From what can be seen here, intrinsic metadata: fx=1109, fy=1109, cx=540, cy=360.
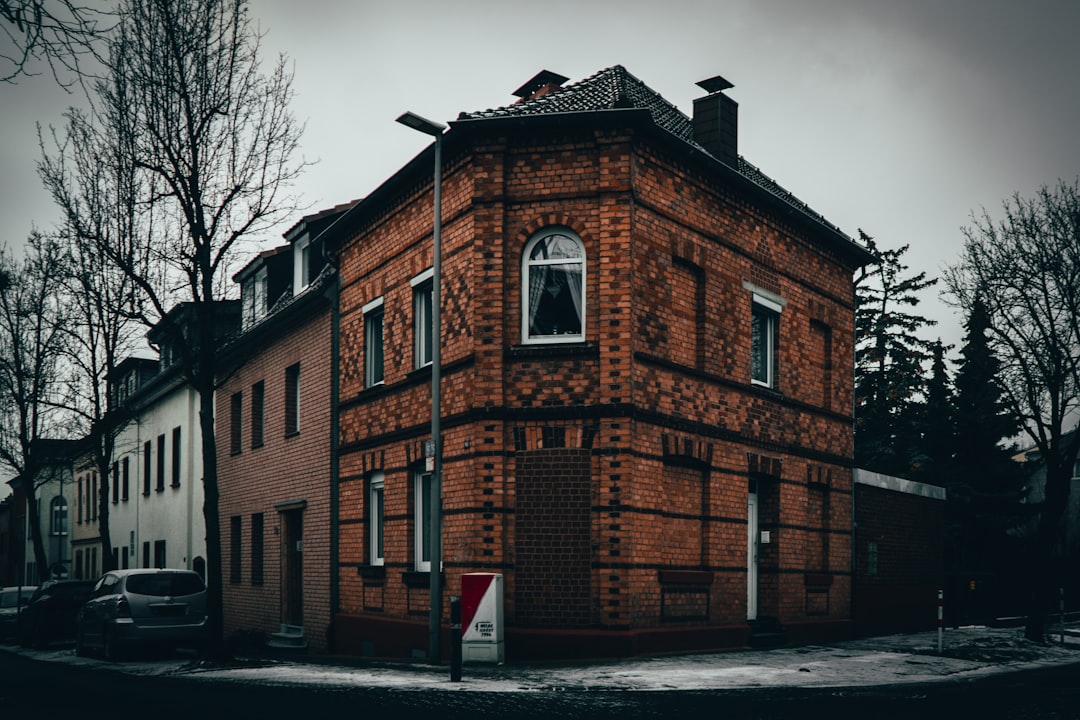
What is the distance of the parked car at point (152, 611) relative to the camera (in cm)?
1917

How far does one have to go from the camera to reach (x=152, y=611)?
1928cm

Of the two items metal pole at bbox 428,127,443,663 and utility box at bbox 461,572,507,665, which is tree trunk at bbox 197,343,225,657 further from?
utility box at bbox 461,572,507,665

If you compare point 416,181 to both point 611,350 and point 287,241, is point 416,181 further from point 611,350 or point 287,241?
point 287,241

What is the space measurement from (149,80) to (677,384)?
9.61 meters

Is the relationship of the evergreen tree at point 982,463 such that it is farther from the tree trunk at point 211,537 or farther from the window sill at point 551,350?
the tree trunk at point 211,537

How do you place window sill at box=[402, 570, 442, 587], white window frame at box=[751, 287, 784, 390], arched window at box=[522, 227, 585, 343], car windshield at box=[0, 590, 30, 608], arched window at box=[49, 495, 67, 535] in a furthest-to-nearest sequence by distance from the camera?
arched window at box=[49, 495, 67, 535] < car windshield at box=[0, 590, 30, 608] < white window frame at box=[751, 287, 784, 390] < window sill at box=[402, 570, 442, 587] < arched window at box=[522, 227, 585, 343]

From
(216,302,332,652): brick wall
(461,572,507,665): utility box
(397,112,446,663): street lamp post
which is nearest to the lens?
(461,572,507,665): utility box

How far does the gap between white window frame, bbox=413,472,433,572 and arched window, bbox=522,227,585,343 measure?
11.7 ft

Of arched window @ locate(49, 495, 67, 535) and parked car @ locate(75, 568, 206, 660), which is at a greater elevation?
parked car @ locate(75, 568, 206, 660)

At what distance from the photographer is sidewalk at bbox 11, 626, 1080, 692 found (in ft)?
42.6

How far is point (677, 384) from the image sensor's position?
16.8 meters

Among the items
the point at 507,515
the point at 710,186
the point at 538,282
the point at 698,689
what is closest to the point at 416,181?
the point at 538,282

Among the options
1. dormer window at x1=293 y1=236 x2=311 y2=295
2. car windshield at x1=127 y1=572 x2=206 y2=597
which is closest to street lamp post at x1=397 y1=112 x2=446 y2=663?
car windshield at x1=127 y1=572 x2=206 y2=597

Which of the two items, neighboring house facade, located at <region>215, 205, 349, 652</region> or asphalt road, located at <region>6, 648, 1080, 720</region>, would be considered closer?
asphalt road, located at <region>6, 648, 1080, 720</region>
